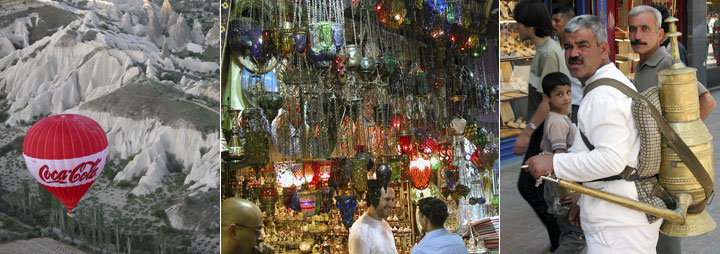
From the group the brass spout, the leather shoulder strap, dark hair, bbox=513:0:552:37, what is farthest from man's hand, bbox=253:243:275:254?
dark hair, bbox=513:0:552:37

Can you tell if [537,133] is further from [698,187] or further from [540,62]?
[698,187]

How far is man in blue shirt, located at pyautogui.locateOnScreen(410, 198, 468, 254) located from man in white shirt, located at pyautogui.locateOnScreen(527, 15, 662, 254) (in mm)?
781

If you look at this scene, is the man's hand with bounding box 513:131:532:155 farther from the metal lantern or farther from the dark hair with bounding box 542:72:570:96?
the metal lantern

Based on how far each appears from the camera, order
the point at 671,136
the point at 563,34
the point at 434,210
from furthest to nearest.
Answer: the point at 563,34
the point at 434,210
the point at 671,136

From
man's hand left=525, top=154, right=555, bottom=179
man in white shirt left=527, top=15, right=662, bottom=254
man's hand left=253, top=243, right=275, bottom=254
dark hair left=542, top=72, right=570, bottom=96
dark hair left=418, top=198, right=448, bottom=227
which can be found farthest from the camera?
dark hair left=542, top=72, right=570, bottom=96

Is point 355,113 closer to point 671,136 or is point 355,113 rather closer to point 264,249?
point 264,249

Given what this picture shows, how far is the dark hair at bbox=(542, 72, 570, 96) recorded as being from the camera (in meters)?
3.82

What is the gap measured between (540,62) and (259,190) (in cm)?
166

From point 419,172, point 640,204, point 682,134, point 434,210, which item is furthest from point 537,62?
point 640,204

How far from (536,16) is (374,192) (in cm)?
133

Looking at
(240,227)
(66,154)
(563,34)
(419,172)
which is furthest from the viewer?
(563,34)

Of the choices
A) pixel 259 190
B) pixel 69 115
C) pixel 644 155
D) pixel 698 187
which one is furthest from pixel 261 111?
pixel 698 187

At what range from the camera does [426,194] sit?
13.0ft

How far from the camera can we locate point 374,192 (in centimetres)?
362
